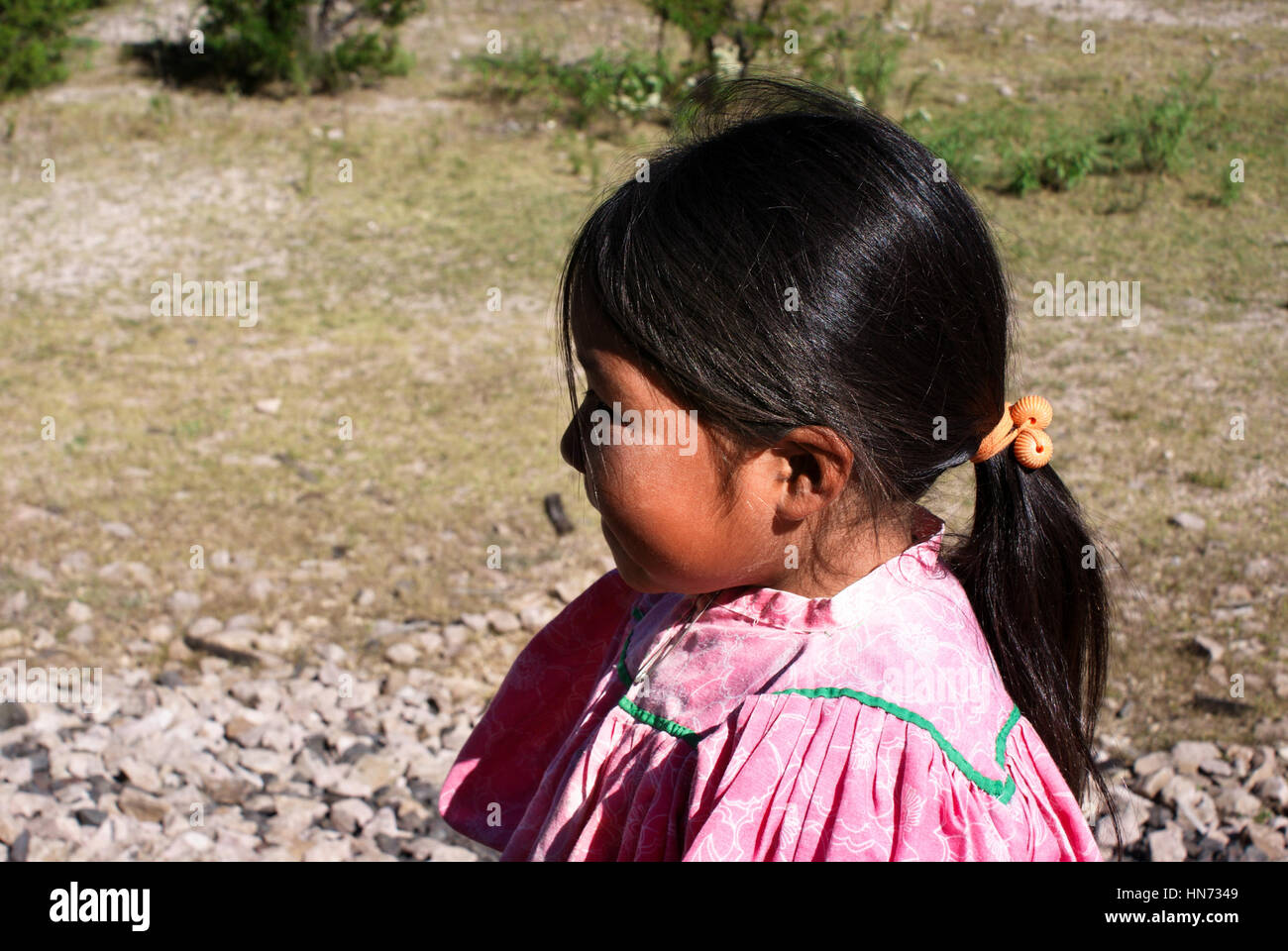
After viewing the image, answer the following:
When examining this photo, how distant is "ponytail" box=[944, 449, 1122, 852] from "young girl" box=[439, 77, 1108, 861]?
3cm

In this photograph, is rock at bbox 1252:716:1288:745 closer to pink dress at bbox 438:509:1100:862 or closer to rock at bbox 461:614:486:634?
pink dress at bbox 438:509:1100:862

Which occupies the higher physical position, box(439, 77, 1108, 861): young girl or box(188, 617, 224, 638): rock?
box(439, 77, 1108, 861): young girl

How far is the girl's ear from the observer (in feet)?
4.51

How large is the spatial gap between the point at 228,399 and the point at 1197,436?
12.1ft

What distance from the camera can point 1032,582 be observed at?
1622 mm

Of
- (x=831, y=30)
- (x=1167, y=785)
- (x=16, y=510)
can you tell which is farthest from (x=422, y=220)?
(x=1167, y=785)

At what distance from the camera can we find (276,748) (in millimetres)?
3219

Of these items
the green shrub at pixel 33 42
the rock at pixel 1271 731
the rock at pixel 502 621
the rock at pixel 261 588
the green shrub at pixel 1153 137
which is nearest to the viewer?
the rock at pixel 1271 731

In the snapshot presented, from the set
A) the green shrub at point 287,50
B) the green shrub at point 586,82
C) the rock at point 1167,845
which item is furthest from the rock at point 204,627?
the green shrub at point 287,50

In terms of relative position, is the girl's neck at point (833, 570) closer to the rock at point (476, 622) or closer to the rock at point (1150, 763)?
the rock at point (1150, 763)

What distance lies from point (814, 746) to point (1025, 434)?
20.5 inches

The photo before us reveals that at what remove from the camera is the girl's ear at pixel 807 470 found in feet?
4.51

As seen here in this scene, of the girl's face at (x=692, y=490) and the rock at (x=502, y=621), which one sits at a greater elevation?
the girl's face at (x=692, y=490)

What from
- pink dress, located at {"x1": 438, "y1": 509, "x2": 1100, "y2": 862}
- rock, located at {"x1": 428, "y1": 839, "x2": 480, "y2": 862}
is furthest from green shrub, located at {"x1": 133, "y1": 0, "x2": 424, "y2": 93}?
pink dress, located at {"x1": 438, "y1": 509, "x2": 1100, "y2": 862}
